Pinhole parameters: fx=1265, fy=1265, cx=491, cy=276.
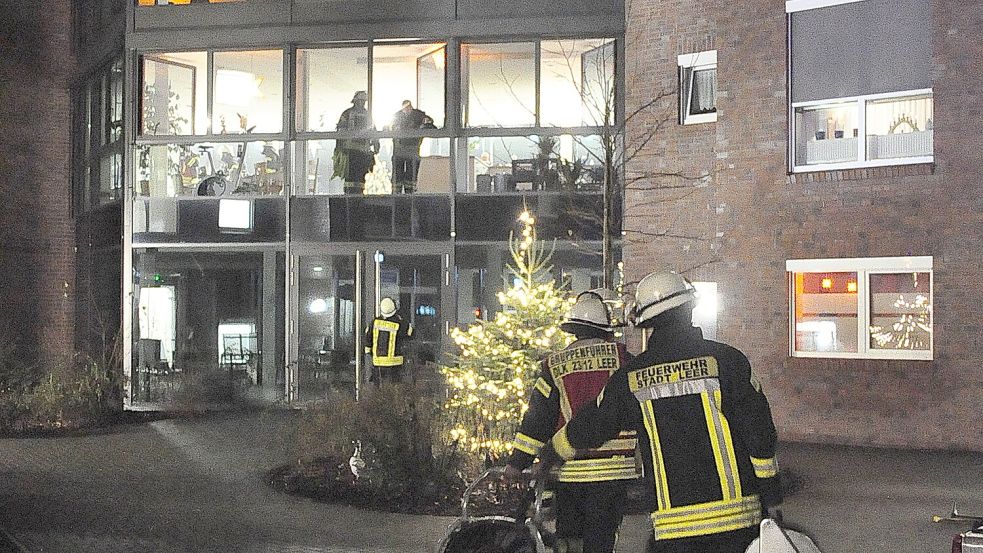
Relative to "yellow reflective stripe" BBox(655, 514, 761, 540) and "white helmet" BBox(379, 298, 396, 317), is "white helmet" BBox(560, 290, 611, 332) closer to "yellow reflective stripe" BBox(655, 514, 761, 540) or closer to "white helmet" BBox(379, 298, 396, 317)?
"yellow reflective stripe" BBox(655, 514, 761, 540)

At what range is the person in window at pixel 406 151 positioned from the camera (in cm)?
2064

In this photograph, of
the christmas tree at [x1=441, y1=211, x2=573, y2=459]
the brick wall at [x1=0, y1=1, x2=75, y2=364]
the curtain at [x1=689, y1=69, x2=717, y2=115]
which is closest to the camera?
the christmas tree at [x1=441, y1=211, x2=573, y2=459]

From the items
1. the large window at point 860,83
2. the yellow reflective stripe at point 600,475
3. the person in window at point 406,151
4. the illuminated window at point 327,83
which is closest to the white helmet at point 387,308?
the person in window at point 406,151

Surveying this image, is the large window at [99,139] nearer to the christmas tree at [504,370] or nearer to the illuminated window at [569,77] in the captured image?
the illuminated window at [569,77]

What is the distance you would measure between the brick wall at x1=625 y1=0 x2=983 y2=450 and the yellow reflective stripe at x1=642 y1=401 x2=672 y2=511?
1060cm

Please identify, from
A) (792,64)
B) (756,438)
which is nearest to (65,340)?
(792,64)

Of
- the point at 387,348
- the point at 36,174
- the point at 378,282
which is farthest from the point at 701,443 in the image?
the point at 36,174

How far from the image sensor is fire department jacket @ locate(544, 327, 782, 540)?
5.14 meters

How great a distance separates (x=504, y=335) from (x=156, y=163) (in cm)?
1150

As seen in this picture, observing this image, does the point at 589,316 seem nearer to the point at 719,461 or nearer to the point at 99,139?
the point at 719,461

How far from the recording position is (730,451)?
5.15 meters

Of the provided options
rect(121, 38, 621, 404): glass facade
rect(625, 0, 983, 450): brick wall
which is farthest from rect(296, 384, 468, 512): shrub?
rect(121, 38, 621, 404): glass facade

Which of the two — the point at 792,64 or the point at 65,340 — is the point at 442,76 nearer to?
the point at 792,64

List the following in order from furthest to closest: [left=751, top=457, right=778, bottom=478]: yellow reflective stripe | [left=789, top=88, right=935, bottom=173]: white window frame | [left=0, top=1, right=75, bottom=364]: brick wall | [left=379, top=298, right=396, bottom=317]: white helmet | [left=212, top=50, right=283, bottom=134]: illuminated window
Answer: [left=0, top=1, right=75, bottom=364]: brick wall
[left=212, top=50, right=283, bottom=134]: illuminated window
[left=379, top=298, right=396, bottom=317]: white helmet
[left=789, top=88, right=935, bottom=173]: white window frame
[left=751, top=457, right=778, bottom=478]: yellow reflective stripe
